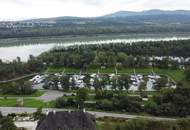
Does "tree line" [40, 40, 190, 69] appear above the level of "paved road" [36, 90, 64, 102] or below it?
above

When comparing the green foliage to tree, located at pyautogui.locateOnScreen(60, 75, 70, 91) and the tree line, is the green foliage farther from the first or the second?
the tree line

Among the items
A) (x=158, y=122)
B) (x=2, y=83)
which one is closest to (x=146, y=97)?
(x=158, y=122)

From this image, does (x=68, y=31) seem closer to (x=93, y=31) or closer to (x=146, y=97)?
(x=93, y=31)

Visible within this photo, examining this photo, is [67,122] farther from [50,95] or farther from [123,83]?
[123,83]

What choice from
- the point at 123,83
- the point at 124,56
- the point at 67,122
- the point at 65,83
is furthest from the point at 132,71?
the point at 67,122

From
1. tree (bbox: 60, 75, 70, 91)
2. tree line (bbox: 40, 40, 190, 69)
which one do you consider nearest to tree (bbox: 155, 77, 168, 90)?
tree (bbox: 60, 75, 70, 91)

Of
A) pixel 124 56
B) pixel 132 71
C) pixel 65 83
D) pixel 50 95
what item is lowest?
pixel 50 95

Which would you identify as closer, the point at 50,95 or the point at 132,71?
the point at 50,95

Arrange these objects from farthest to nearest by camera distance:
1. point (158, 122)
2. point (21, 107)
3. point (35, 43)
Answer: point (35, 43), point (21, 107), point (158, 122)
